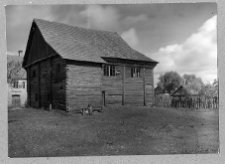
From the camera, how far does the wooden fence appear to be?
10406 mm

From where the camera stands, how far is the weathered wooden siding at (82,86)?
13.0 m

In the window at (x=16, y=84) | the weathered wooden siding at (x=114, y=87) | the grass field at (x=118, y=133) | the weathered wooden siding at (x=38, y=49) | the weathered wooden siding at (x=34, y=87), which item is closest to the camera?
the grass field at (x=118, y=133)

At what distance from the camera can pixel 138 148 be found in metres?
9.32

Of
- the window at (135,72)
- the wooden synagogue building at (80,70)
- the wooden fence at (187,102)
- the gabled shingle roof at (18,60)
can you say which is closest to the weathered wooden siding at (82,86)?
the wooden synagogue building at (80,70)

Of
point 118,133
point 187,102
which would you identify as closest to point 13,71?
point 118,133

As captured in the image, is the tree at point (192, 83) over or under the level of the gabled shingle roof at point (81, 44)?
under

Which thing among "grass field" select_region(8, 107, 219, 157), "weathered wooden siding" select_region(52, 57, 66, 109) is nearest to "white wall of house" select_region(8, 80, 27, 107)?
"grass field" select_region(8, 107, 219, 157)

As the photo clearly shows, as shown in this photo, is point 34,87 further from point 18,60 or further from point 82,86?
point 18,60

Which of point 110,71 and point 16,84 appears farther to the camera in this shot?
point 110,71

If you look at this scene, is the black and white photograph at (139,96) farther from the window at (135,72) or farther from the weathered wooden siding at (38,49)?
the weathered wooden siding at (38,49)

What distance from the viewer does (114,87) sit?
13.3 m

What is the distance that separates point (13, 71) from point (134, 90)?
672cm

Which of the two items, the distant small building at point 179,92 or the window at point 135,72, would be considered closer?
the distant small building at point 179,92

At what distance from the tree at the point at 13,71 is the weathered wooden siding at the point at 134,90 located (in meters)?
5.93
